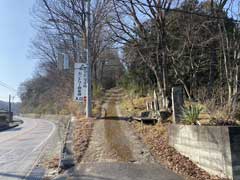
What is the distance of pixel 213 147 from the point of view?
332 inches

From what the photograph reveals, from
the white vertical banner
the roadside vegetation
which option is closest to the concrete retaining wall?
the roadside vegetation

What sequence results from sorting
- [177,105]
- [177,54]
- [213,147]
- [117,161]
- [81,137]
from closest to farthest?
[213,147], [117,161], [177,105], [81,137], [177,54]

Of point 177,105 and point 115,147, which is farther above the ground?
point 177,105

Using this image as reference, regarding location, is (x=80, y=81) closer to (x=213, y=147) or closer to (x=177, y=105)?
(x=177, y=105)

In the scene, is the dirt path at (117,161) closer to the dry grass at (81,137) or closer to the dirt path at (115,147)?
the dirt path at (115,147)

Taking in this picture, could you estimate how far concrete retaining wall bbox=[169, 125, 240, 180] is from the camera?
25.4 feet

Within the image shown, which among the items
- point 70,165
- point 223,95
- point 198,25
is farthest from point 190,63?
point 70,165

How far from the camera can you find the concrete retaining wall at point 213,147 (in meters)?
7.73

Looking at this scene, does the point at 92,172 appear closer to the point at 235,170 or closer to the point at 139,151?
the point at 139,151

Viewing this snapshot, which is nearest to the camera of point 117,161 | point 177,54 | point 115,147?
point 117,161

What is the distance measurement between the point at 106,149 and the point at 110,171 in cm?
231

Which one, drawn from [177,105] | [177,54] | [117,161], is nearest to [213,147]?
[117,161]

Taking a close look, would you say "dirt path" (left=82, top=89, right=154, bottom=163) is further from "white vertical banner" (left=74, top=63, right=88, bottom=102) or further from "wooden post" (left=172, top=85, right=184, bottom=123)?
"white vertical banner" (left=74, top=63, right=88, bottom=102)

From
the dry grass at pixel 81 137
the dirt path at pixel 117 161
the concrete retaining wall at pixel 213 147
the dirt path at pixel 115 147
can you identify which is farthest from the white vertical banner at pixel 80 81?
the concrete retaining wall at pixel 213 147
